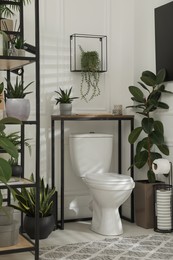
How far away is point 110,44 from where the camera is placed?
4785mm

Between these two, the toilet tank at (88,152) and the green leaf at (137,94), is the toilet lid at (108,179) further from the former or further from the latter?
the green leaf at (137,94)

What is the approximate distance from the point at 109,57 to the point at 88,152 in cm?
103

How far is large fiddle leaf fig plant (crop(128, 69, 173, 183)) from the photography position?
13.9 ft

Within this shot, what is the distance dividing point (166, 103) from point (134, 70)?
637 mm

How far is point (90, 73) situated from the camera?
4.62 m

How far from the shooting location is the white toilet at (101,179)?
3.93 m

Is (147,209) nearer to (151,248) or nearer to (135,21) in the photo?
(151,248)

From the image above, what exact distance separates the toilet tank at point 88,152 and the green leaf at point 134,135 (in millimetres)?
237

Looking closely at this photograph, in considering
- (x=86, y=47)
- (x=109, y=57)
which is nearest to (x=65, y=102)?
(x=86, y=47)

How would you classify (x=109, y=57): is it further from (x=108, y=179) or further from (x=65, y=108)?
(x=108, y=179)

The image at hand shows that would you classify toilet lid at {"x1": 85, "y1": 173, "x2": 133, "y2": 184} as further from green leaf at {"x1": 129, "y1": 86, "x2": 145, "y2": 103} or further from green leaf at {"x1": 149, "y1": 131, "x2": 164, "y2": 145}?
green leaf at {"x1": 129, "y1": 86, "x2": 145, "y2": 103}

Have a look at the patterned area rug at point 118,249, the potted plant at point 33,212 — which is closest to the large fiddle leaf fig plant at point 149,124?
the patterned area rug at point 118,249

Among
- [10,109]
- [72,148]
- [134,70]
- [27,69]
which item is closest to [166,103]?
[134,70]

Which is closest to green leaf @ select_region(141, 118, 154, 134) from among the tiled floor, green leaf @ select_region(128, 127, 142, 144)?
green leaf @ select_region(128, 127, 142, 144)
